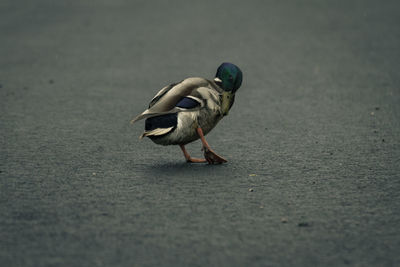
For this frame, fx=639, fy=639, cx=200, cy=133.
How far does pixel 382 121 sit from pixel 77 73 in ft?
16.0

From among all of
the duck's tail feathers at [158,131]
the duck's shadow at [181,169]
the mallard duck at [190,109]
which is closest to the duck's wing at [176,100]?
the mallard duck at [190,109]

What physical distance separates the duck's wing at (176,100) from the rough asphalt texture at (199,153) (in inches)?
20.5

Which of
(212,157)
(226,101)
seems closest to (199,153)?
(212,157)

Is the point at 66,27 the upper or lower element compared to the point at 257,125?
upper

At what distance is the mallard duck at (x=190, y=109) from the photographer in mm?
5246

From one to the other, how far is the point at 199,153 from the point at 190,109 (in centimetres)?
89

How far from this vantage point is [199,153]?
6090 millimetres

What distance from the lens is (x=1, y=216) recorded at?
4297mm

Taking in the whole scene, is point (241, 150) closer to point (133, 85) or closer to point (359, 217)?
point (359, 217)

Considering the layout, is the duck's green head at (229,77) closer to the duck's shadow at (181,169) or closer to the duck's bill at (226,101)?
the duck's bill at (226,101)

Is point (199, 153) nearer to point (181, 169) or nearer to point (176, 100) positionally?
point (181, 169)

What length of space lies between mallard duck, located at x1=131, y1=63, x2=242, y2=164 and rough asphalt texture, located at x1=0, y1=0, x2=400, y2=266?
0.33 metres

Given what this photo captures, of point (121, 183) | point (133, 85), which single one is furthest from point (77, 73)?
point (121, 183)

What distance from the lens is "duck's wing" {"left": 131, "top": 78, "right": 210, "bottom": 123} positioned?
207 inches
